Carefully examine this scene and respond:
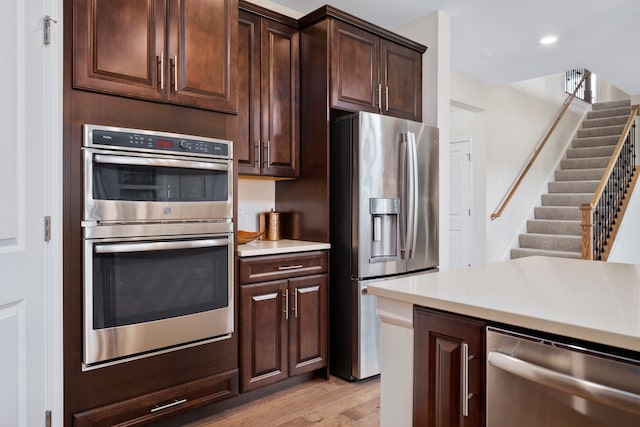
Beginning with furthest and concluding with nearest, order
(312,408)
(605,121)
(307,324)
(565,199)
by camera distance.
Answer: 1. (605,121)
2. (565,199)
3. (307,324)
4. (312,408)

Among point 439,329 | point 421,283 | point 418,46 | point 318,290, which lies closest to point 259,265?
point 318,290

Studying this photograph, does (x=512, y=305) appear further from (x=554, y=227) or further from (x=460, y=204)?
(x=554, y=227)

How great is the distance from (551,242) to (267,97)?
485 cm

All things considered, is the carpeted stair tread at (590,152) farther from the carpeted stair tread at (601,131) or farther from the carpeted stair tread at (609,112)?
the carpeted stair tread at (609,112)

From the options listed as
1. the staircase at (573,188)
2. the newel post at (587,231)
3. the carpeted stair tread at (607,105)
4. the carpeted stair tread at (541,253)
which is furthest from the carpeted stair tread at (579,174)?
the newel post at (587,231)

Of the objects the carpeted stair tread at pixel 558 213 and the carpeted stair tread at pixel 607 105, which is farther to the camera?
the carpeted stair tread at pixel 607 105

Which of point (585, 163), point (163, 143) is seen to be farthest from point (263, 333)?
point (585, 163)

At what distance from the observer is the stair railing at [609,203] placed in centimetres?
454

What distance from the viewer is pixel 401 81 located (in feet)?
11.2

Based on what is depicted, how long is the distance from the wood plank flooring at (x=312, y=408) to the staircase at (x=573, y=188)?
4.04 metres

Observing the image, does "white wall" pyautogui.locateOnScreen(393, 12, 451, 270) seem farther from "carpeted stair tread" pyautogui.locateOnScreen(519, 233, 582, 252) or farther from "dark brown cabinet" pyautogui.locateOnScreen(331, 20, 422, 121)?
"carpeted stair tread" pyautogui.locateOnScreen(519, 233, 582, 252)

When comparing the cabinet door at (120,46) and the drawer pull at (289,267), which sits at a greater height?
the cabinet door at (120,46)
